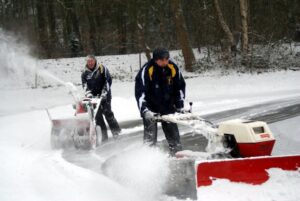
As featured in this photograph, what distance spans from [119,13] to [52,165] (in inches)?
1081

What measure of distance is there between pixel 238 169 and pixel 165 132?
2097 mm

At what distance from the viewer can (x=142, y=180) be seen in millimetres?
6000

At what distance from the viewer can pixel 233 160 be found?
4820mm

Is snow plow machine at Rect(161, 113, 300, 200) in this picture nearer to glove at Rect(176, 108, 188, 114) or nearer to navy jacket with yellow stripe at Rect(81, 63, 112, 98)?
glove at Rect(176, 108, 188, 114)

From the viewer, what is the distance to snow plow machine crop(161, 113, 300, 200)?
484 centimetres

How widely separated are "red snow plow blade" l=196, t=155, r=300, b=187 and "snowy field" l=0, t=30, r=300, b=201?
6 cm

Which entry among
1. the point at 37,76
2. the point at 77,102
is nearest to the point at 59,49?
the point at 37,76

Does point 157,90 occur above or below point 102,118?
above

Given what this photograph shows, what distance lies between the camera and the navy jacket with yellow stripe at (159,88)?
632 cm

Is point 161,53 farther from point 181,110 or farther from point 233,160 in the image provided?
point 233,160

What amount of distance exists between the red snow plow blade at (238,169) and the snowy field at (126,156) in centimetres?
6

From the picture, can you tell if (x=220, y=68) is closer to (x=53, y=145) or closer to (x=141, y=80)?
(x=53, y=145)

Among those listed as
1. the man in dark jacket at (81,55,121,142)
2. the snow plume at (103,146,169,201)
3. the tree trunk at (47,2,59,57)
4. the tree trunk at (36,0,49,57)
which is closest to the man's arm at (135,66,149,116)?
the snow plume at (103,146,169,201)

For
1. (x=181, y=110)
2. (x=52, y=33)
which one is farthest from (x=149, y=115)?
(x=52, y=33)
